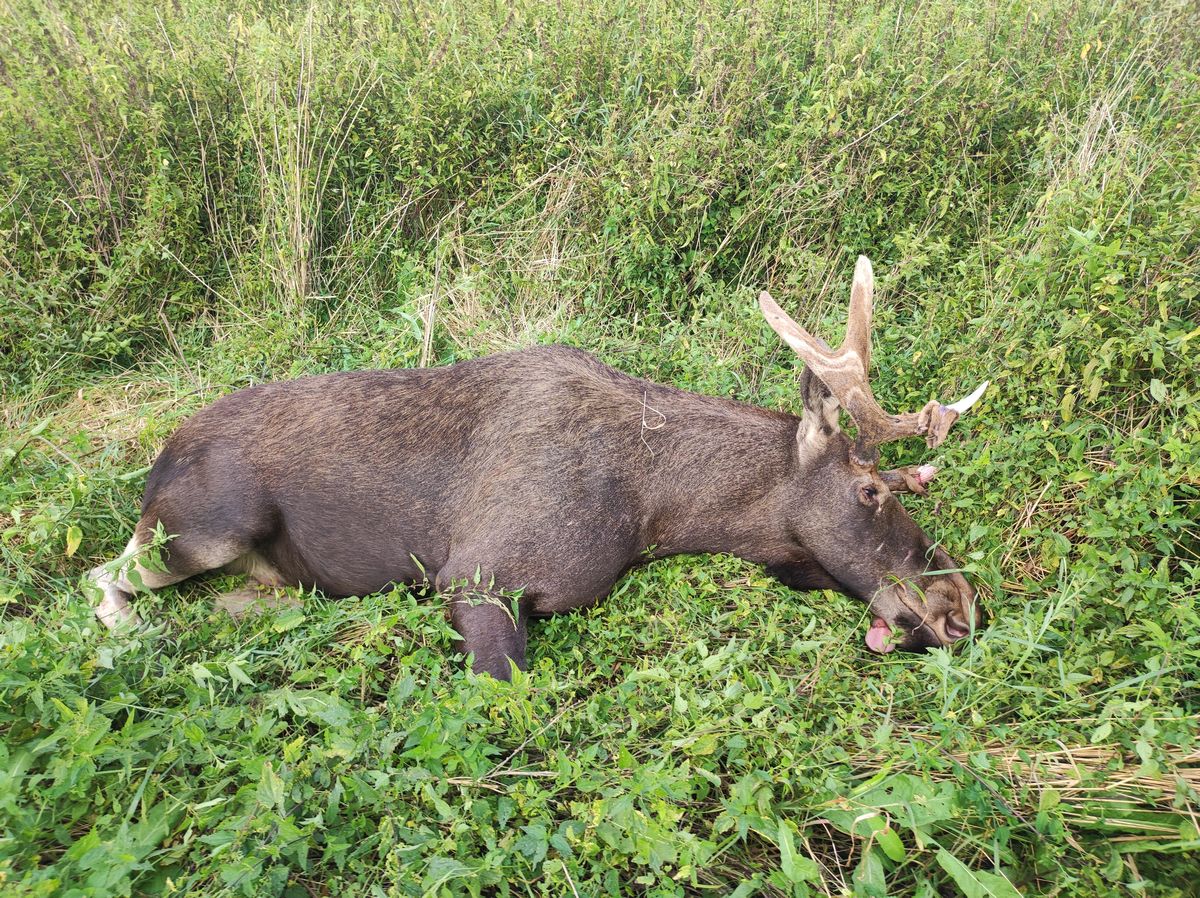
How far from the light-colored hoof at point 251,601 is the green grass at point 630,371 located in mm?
119

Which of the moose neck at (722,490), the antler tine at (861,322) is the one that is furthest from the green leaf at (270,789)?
the antler tine at (861,322)

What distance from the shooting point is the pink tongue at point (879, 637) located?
427 cm

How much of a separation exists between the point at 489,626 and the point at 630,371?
91.8 inches

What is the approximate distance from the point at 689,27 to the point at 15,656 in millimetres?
6804

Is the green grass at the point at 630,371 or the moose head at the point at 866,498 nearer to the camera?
the green grass at the point at 630,371

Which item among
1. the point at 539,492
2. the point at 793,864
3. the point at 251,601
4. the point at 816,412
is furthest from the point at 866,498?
the point at 251,601

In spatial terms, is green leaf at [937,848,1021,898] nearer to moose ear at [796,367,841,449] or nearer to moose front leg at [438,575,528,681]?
moose front leg at [438,575,528,681]

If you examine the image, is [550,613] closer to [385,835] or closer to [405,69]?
[385,835]

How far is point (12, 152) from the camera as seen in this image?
20.3 ft

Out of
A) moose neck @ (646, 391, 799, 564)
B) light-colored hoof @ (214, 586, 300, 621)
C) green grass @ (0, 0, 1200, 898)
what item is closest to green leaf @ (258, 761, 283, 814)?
green grass @ (0, 0, 1200, 898)

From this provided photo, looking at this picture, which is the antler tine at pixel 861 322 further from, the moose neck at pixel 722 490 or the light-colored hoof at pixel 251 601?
the light-colored hoof at pixel 251 601

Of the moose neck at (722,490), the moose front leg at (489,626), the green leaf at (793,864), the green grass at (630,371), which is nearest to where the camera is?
the green leaf at (793,864)

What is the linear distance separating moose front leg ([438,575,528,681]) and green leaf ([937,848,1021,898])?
206cm

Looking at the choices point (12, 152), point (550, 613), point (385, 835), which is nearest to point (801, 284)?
point (550, 613)
